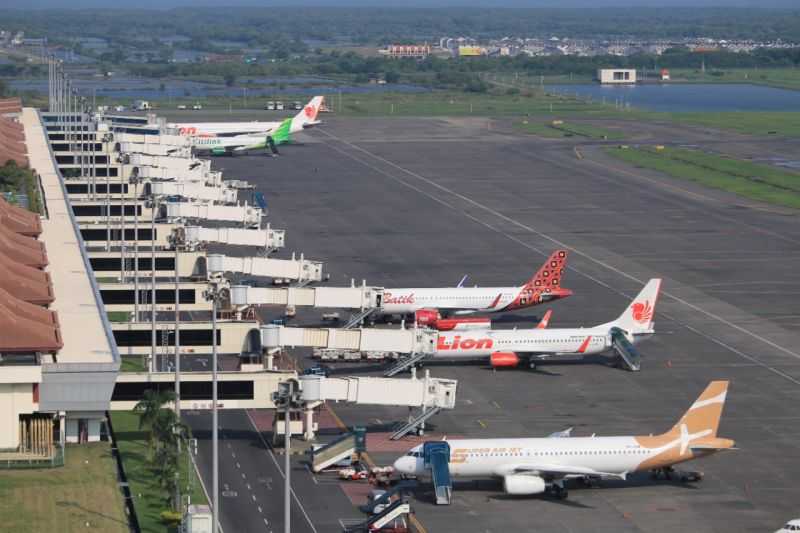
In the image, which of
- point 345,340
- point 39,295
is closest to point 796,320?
point 345,340

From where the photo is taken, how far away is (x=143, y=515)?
70062 millimetres

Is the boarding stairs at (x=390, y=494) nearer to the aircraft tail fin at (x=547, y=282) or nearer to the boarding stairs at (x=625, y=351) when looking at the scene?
the boarding stairs at (x=625, y=351)

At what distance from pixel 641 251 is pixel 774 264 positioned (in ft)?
43.3

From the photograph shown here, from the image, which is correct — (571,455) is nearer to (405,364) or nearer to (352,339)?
(352,339)

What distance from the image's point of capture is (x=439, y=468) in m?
74.2

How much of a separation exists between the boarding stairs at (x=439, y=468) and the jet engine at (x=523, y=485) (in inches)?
116

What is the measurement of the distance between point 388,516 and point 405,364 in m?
29.9

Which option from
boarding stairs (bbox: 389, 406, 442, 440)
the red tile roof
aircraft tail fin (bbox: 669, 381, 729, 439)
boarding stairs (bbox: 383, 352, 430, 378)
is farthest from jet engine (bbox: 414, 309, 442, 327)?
aircraft tail fin (bbox: 669, 381, 729, 439)

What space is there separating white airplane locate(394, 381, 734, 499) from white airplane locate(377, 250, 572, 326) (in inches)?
1518

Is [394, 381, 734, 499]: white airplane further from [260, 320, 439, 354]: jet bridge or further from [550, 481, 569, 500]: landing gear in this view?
[260, 320, 439, 354]: jet bridge

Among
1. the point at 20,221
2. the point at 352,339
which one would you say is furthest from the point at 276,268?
the point at 352,339

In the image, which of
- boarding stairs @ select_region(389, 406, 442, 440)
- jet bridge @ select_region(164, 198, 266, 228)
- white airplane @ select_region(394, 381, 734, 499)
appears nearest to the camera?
white airplane @ select_region(394, 381, 734, 499)

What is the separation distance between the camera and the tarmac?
74.1 meters

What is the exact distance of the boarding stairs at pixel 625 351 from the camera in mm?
100875
